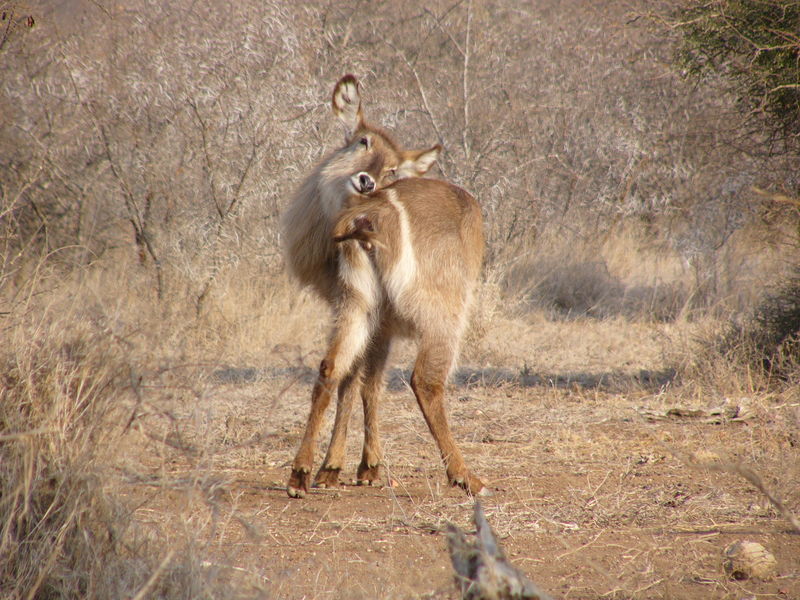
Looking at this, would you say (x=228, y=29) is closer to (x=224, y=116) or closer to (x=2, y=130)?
(x=224, y=116)

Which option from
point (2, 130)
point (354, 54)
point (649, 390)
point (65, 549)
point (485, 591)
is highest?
point (354, 54)

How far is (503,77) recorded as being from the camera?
1159 cm

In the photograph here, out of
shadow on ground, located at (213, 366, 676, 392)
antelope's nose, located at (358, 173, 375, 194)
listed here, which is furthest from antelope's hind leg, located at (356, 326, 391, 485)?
shadow on ground, located at (213, 366, 676, 392)

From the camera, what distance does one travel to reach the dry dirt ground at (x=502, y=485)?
9.46 feet

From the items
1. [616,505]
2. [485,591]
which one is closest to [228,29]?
[616,505]

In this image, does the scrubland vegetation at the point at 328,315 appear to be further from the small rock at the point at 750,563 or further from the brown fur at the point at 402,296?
the brown fur at the point at 402,296

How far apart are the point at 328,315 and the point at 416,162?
1.36 m

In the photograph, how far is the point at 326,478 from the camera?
4.41 meters

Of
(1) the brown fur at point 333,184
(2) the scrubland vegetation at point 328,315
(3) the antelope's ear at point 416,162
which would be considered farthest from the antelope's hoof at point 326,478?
(3) the antelope's ear at point 416,162

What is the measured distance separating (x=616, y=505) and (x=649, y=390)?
9.17ft

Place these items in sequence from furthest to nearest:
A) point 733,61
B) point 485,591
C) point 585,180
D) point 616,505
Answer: point 585,180 → point 733,61 → point 616,505 → point 485,591

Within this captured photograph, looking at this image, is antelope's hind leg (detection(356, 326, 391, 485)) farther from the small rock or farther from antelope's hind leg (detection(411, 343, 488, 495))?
the small rock

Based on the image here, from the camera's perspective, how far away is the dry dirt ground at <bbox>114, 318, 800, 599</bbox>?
288 cm

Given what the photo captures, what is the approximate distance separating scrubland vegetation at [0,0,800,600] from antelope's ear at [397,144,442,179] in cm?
137
